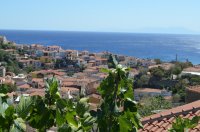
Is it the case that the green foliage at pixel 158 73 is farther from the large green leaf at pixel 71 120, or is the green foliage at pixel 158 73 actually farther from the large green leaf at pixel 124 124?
the large green leaf at pixel 71 120

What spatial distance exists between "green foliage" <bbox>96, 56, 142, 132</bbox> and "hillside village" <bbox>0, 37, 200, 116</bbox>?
25852 mm

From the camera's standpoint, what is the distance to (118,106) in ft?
6.74

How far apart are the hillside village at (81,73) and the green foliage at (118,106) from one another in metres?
25.9

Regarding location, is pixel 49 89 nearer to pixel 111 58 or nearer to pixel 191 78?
pixel 111 58

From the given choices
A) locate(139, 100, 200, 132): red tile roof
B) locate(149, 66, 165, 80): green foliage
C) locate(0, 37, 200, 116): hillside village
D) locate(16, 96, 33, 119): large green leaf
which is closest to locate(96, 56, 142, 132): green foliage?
locate(16, 96, 33, 119): large green leaf

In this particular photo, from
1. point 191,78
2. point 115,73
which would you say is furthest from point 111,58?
point 191,78

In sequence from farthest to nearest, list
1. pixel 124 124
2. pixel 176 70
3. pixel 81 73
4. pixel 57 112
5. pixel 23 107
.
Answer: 1. pixel 81 73
2. pixel 176 70
3. pixel 124 124
4. pixel 57 112
5. pixel 23 107

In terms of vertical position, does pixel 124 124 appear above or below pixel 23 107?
below

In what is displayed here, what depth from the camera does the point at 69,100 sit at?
6.22ft

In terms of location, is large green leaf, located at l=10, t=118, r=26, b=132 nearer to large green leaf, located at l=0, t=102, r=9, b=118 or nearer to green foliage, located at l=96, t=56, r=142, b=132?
large green leaf, located at l=0, t=102, r=9, b=118

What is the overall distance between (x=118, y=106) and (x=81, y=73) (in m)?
66.7

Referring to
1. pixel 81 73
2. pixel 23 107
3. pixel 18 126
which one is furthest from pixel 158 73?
pixel 18 126

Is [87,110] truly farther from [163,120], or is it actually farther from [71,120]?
[163,120]

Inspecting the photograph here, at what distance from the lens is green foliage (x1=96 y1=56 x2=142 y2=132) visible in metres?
1.98
